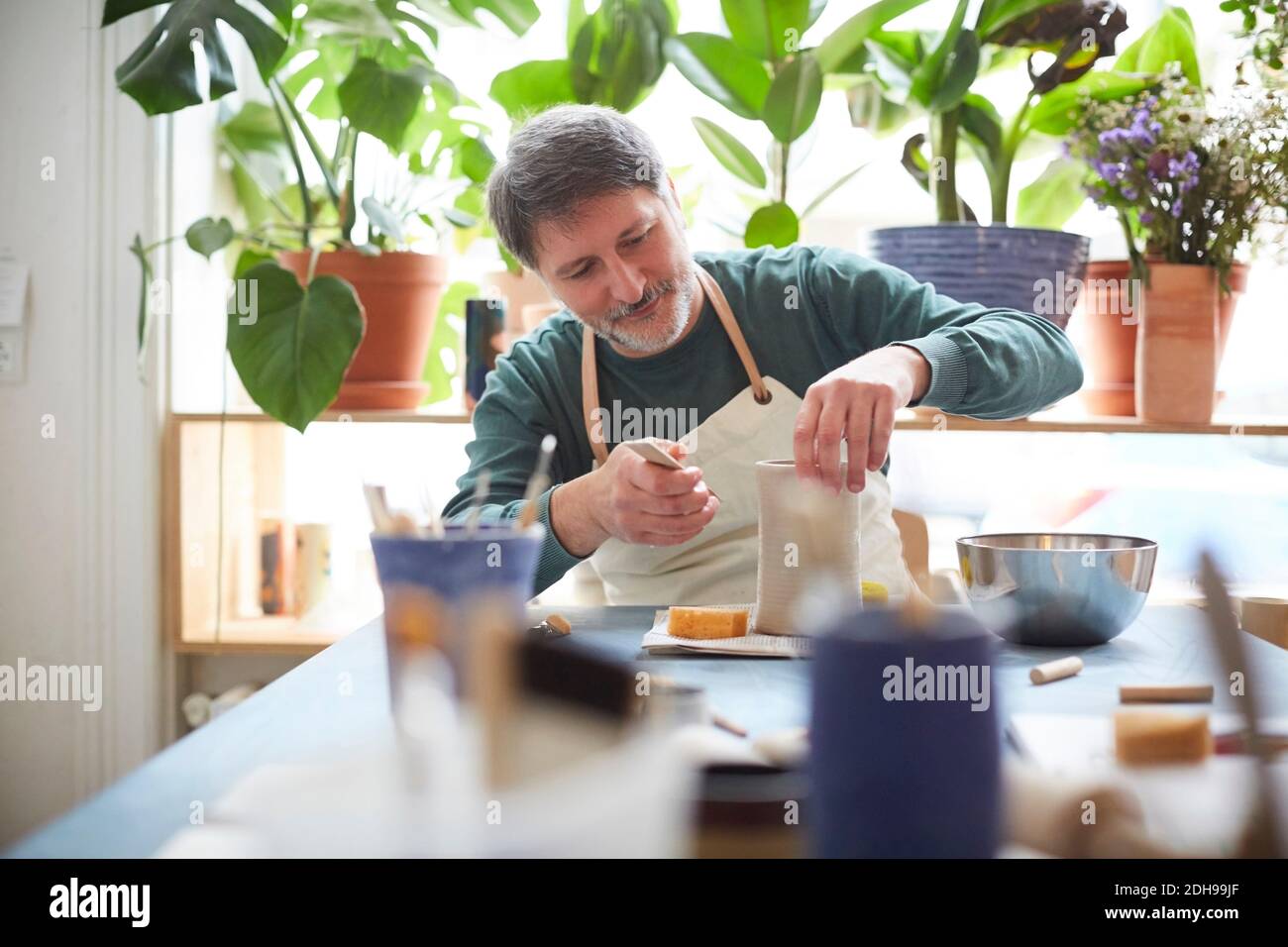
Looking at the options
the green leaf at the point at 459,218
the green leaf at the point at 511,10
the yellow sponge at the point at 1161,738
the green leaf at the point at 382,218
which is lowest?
the yellow sponge at the point at 1161,738

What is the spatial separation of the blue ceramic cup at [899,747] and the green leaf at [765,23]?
177 cm

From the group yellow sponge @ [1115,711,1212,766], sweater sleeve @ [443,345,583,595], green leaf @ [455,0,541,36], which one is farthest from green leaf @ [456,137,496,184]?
yellow sponge @ [1115,711,1212,766]

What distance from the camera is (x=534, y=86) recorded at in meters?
2.04

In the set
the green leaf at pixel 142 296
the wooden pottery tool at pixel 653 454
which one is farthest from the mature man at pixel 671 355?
the green leaf at pixel 142 296

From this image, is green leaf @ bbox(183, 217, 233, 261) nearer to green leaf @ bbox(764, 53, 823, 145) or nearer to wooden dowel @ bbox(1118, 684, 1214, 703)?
green leaf @ bbox(764, 53, 823, 145)

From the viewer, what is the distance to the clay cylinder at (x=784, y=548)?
2.89 ft

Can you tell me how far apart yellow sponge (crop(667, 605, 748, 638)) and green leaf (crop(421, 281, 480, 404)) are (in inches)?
56.0

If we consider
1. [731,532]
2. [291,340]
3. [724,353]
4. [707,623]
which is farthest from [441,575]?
[291,340]

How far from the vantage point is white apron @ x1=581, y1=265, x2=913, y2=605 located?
146cm

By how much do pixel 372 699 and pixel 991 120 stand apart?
1.67 m

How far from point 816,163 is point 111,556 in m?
1.60

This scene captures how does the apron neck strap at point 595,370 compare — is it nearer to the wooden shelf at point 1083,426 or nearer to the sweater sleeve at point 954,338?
the sweater sleeve at point 954,338
